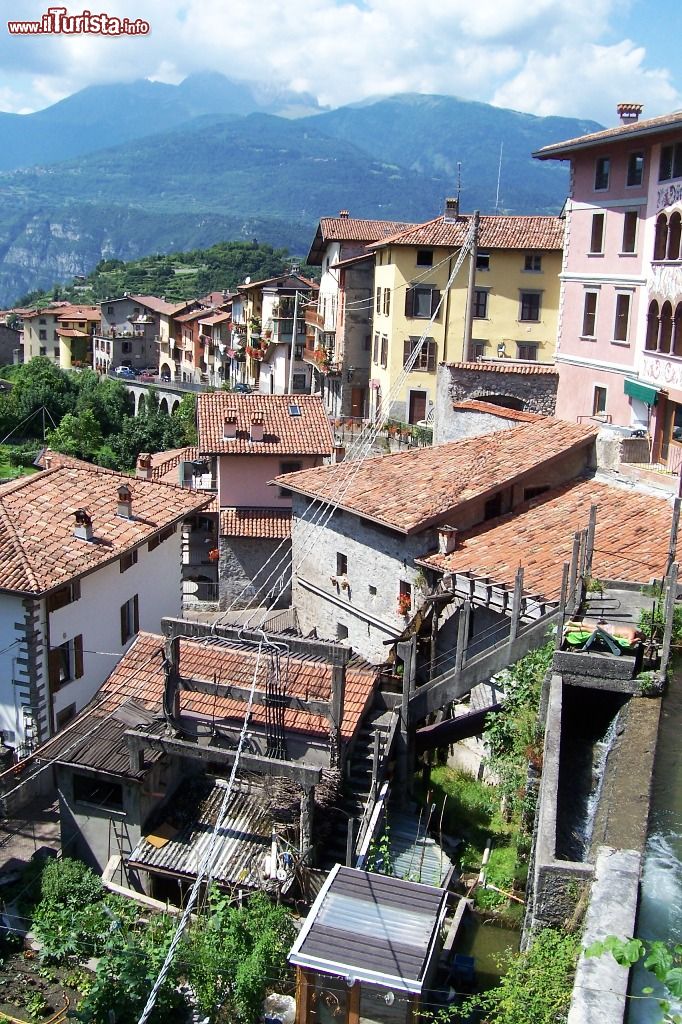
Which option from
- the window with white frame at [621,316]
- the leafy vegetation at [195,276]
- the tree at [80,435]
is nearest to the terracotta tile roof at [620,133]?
the window with white frame at [621,316]

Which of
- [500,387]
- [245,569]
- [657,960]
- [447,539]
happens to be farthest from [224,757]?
[500,387]

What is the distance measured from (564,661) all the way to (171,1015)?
726 cm

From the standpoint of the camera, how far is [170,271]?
192250 millimetres

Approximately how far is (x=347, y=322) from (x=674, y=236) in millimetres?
30900

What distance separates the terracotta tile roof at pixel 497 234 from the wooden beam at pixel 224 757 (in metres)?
33.1

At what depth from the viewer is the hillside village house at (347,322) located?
5612 centimetres

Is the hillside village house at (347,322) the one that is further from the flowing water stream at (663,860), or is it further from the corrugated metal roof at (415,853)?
the flowing water stream at (663,860)

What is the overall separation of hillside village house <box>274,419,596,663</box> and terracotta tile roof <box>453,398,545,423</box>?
6.64ft

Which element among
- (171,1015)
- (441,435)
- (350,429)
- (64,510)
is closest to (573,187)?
(441,435)

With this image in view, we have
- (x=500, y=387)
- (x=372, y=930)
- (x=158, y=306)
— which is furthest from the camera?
(x=158, y=306)

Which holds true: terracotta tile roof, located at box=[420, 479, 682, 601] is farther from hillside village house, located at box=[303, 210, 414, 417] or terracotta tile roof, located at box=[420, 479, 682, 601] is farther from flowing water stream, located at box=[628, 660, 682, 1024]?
hillside village house, located at box=[303, 210, 414, 417]

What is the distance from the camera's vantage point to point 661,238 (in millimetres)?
27719

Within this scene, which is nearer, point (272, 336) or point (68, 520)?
point (68, 520)

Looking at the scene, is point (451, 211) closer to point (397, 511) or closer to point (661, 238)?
point (661, 238)
